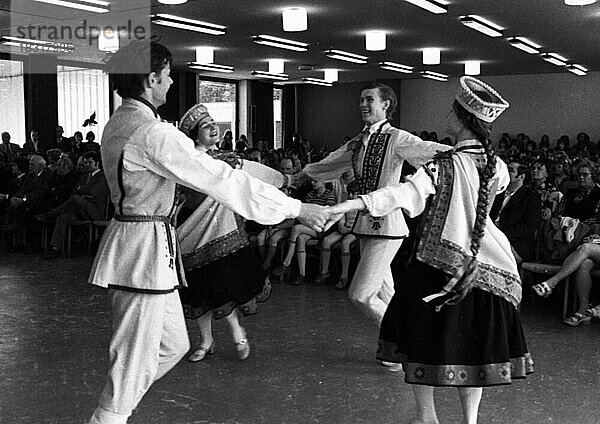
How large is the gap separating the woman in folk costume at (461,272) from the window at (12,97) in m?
12.4

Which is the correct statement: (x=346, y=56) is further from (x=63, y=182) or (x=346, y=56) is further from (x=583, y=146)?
(x=63, y=182)

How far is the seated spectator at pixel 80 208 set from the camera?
26.5 ft

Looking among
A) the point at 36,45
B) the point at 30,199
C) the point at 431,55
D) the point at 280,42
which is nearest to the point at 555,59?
the point at 431,55

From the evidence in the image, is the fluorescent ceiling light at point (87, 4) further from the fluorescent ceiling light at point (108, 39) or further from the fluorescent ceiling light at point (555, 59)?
the fluorescent ceiling light at point (555, 59)

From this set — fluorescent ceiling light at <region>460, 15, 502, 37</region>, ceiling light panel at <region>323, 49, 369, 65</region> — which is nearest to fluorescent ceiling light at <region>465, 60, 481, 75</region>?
ceiling light panel at <region>323, 49, 369, 65</region>

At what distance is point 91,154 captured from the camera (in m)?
8.88

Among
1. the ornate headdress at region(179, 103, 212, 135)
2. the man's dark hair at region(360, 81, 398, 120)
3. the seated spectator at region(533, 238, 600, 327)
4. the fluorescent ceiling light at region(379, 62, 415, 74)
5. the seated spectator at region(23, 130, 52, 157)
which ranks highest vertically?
the fluorescent ceiling light at region(379, 62, 415, 74)

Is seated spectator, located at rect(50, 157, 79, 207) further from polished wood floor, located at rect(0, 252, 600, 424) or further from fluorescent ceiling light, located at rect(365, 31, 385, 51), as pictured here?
fluorescent ceiling light, located at rect(365, 31, 385, 51)

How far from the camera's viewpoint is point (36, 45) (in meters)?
12.3

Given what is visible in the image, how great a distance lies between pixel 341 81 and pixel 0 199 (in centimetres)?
1306

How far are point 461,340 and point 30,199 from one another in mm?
6738

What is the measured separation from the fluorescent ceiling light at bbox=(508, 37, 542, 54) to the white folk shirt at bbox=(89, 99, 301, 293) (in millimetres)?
9554

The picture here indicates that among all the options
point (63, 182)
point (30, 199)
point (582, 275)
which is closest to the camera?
point (582, 275)

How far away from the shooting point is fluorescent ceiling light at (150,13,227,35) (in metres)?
8.92
